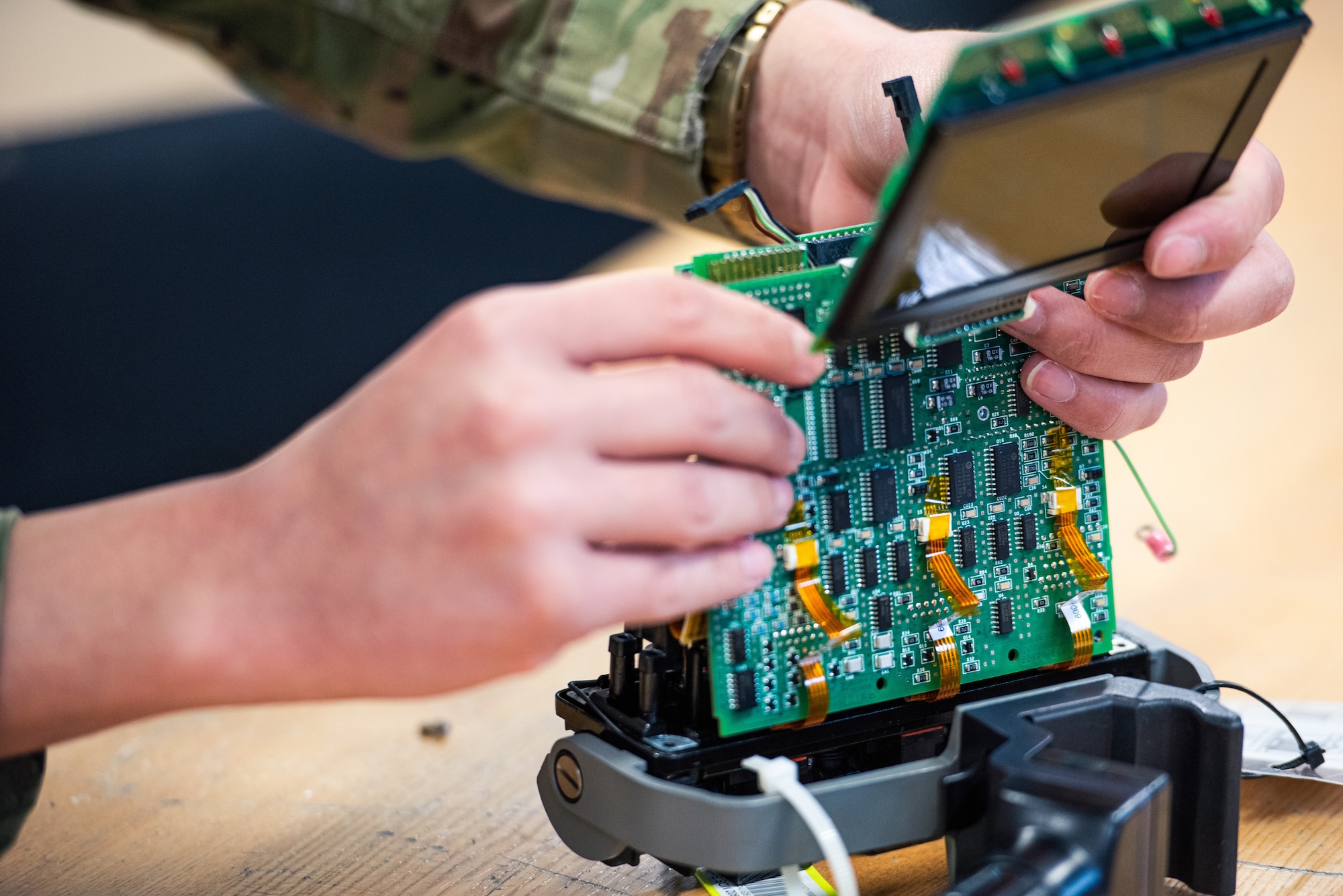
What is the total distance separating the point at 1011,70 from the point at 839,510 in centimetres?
33

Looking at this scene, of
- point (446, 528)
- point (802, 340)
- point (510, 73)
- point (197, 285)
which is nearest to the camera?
point (446, 528)

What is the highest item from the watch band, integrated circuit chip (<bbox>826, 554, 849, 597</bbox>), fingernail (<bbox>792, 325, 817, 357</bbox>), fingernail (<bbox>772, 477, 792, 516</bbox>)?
the watch band

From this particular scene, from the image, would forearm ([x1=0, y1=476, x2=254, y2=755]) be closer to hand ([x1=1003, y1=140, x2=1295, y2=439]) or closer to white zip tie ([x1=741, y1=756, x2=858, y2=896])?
white zip tie ([x1=741, y1=756, x2=858, y2=896])

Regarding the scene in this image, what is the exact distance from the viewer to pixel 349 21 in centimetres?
151

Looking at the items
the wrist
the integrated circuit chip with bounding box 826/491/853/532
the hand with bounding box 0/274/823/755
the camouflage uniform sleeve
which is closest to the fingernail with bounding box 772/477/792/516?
the hand with bounding box 0/274/823/755

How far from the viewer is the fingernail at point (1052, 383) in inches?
37.3

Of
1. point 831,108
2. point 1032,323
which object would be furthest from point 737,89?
point 1032,323

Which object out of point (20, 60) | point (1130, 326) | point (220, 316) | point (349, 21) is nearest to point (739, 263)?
point (1130, 326)

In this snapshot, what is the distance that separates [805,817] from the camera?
77 cm

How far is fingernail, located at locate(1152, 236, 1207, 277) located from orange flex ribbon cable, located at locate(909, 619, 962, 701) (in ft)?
1.02

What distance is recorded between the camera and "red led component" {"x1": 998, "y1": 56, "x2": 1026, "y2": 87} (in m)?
0.69

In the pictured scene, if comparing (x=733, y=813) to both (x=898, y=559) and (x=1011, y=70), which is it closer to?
(x=898, y=559)

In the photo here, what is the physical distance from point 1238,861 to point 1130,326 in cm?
42

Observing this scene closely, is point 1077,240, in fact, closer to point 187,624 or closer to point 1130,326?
point 1130,326
